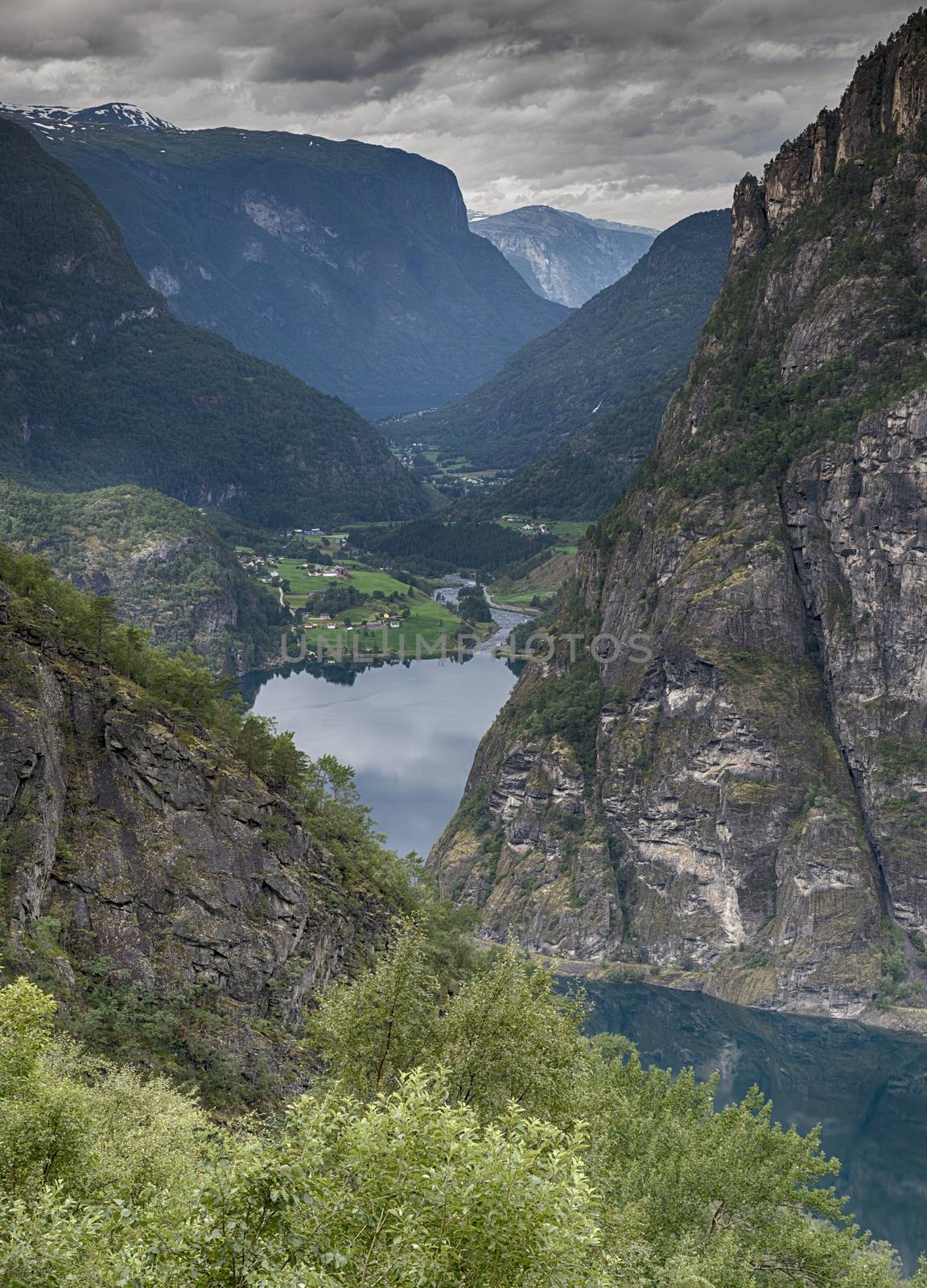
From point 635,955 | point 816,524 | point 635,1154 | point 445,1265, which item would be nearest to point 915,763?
point 816,524

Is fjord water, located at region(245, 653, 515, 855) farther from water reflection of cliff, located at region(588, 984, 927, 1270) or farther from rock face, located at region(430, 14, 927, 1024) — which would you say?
water reflection of cliff, located at region(588, 984, 927, 1270)

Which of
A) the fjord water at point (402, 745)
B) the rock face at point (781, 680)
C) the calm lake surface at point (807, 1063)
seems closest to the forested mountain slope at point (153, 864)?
the calm lake surface at point (807, 1063)

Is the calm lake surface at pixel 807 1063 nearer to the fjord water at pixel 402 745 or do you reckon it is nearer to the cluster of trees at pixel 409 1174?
the fjord water at pixel 402 745

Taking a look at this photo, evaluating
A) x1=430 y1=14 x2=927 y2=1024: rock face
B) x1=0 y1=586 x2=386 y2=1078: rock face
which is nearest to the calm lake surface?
x1=430 y1=14 x2=927 y2=1024: rock face

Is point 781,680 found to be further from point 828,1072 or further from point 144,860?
point 144,860

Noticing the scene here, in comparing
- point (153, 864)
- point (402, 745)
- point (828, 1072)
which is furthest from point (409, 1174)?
point (402, 745)
